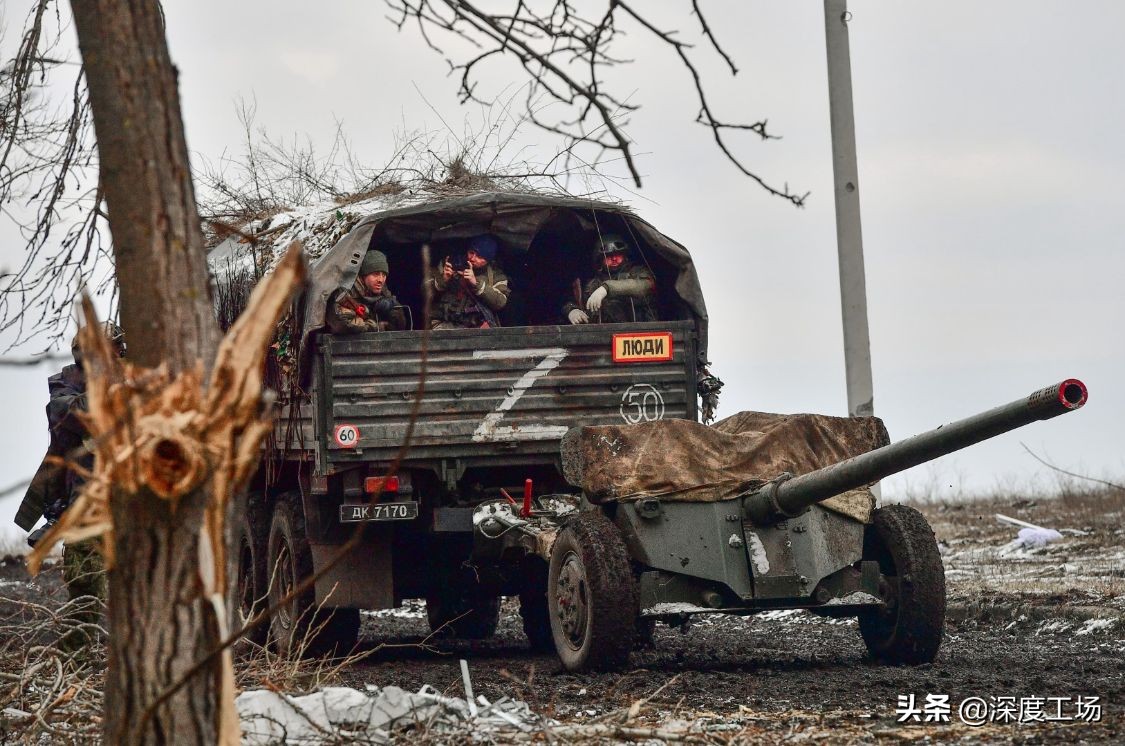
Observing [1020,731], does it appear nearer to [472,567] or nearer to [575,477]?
[575,477]

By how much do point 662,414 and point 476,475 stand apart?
126 cm

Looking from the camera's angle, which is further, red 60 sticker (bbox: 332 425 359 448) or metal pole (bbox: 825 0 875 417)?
metal pole (bbox: 825 0 875 417)

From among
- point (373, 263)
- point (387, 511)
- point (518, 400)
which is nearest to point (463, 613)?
point (387, 511)

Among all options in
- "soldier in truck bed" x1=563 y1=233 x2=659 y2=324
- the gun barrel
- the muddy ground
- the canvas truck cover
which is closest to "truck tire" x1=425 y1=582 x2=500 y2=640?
the muddy ground

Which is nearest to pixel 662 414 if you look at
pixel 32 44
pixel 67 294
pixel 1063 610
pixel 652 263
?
pixel 652 263

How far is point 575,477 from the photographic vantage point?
9.09 metres

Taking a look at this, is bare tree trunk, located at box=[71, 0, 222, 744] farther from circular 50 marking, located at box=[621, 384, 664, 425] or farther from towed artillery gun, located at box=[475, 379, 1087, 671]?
circular 50 marking, located at box=[621, 384, 664, 425]

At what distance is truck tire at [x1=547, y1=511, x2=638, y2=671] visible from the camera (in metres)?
8.49

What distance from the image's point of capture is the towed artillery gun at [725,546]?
857 cm

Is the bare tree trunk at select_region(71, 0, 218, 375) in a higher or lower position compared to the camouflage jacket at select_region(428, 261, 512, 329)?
lower

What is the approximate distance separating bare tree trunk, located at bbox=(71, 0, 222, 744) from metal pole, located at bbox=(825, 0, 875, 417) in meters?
9.09

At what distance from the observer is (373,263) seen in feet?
33.7

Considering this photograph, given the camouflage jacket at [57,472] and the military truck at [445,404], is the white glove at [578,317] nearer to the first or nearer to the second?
the military truck at [445,404]

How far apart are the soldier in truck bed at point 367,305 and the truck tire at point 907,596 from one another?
11.0 ft
